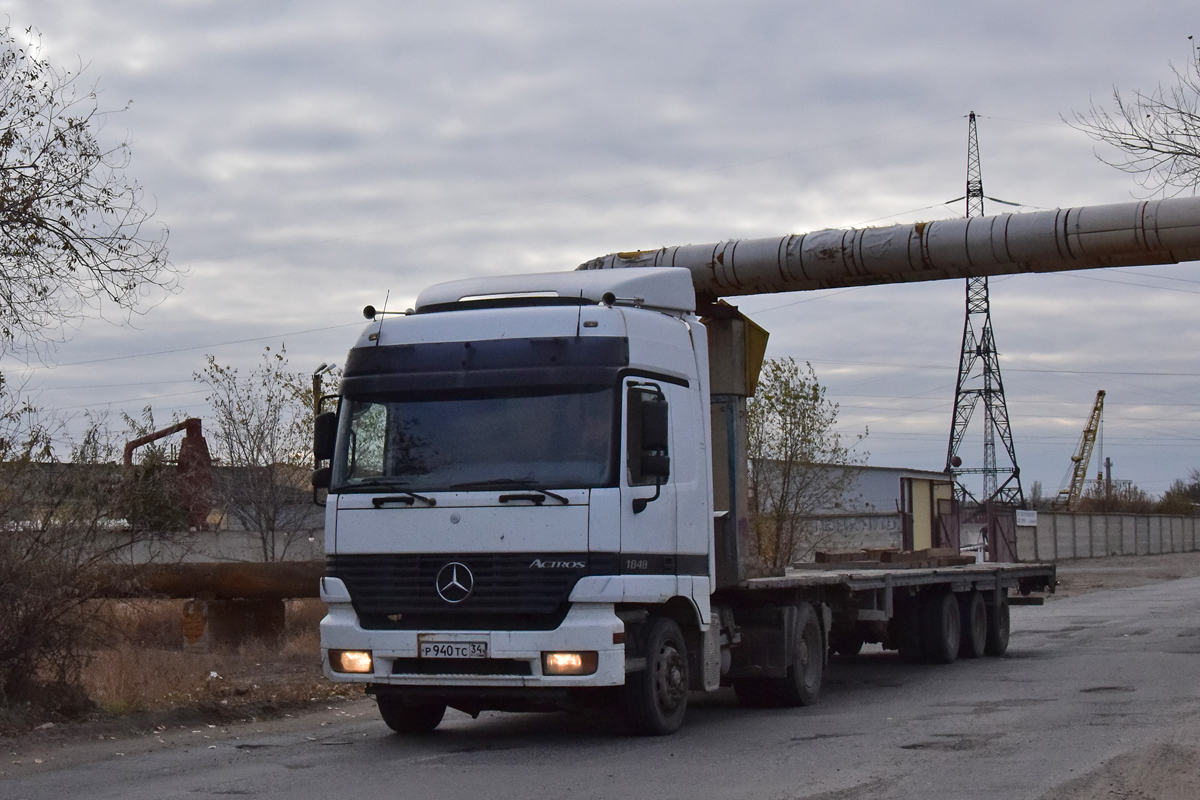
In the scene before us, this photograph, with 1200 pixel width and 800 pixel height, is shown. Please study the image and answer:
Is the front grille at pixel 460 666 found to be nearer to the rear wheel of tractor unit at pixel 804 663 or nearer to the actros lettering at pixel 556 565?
the actros lettering at pixel 556 565

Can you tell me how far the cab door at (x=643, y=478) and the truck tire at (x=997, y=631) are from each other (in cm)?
891

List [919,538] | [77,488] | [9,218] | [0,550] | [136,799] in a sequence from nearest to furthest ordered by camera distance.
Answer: [136,799] → [0,550] → [77,488] → [9,218] → [919,538]

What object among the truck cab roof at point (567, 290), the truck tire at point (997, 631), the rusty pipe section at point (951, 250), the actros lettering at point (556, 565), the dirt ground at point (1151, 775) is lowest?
the dirt ground at point (1151, 775)

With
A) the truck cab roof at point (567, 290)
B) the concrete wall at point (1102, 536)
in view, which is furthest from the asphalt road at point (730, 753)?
the concrete wall at point (1102, 536)

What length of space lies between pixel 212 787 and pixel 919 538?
28.4 m

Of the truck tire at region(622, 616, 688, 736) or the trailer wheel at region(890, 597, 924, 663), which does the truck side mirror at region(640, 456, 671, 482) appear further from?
the trailer wheel at region(890, 597, 924, 663)

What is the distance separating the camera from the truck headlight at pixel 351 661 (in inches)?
364

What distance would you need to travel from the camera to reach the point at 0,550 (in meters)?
10.2

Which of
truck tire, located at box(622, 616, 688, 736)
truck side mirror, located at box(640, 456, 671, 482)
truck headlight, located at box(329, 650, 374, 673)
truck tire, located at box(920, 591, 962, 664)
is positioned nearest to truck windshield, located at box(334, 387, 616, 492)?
truck side mirror, located at box(640, 456, 671, 482)

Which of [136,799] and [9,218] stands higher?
[9,218]

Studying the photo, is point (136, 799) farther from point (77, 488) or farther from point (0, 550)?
point (77, 488)

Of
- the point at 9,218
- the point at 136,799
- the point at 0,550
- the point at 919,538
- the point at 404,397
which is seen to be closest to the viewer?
the point at 136,799

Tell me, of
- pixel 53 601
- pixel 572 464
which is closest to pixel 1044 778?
pixel 572 464

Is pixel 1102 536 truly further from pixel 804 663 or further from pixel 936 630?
pixel 804 663
